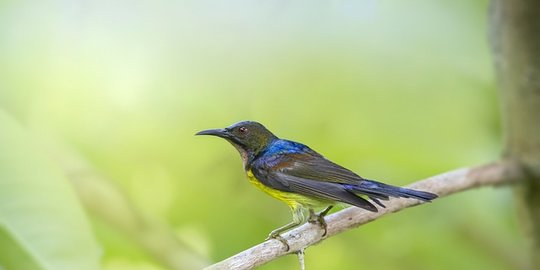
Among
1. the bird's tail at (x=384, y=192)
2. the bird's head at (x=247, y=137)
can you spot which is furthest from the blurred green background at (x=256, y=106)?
the bird's tail at (x=384, y=192)

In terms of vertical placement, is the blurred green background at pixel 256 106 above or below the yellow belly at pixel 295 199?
above

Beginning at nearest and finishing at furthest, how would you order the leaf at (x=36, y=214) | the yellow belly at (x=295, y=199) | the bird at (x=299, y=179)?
the leaf at (x=36, y=214) → the bird at (x=299, y=179) → the yellow belly at (x=295, y=199)

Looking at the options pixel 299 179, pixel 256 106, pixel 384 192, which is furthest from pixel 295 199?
pixel 256 106

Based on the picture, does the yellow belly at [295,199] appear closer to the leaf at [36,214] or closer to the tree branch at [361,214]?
the tree branch at [361,214]

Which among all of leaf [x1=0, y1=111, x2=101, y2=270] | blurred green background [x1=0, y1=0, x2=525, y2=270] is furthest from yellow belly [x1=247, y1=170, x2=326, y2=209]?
leaf [x1=0, y1=111, x2=101, y2=270]

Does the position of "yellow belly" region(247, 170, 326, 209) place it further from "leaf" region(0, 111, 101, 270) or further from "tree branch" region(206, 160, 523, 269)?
"leaf" region(0, 111, 101, 270)

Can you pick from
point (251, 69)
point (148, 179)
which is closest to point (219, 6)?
point (251, 69)
